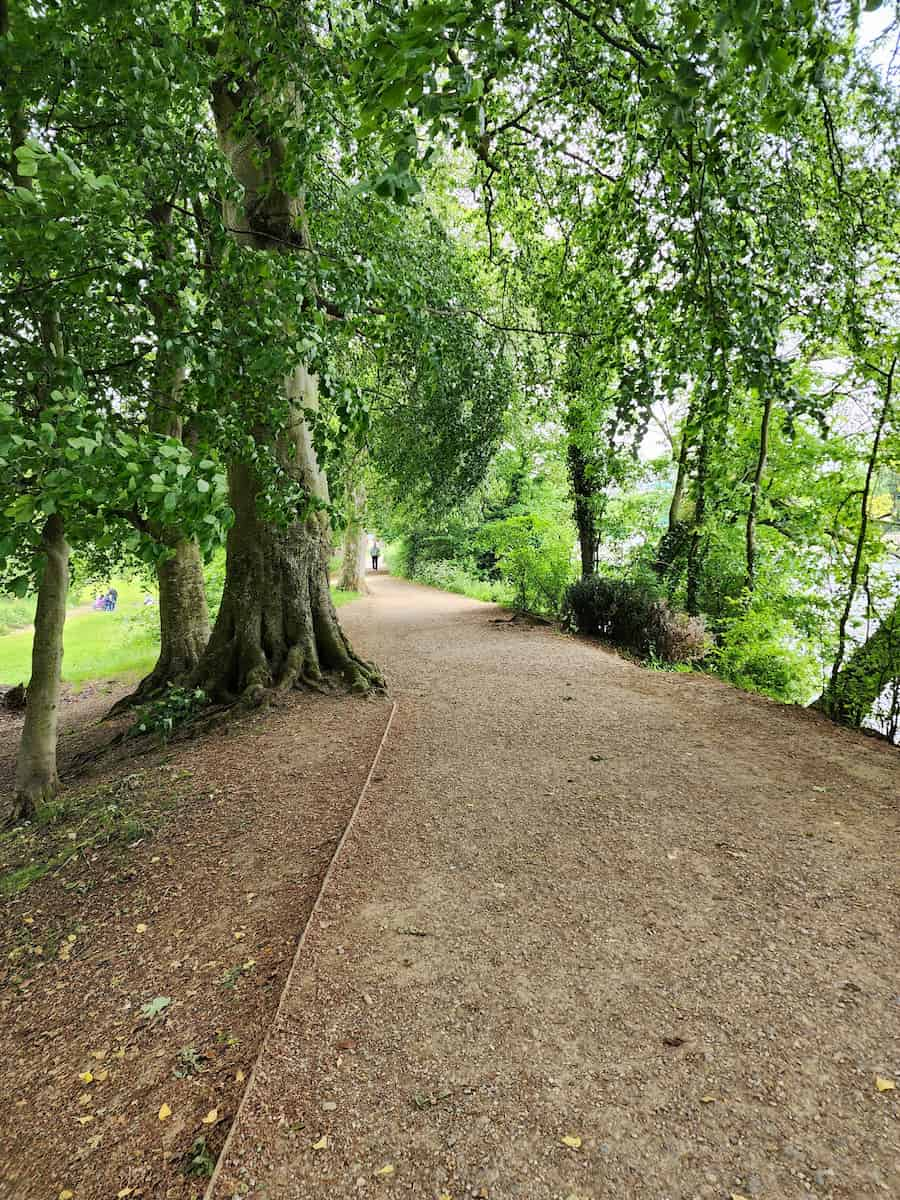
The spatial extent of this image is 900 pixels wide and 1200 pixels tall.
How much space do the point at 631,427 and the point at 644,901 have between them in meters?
2.34

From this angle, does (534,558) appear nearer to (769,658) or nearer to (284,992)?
(769,658)

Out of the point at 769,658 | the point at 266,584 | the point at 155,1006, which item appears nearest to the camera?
the point at 155,1006

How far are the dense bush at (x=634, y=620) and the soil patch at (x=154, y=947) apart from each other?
5.89 m

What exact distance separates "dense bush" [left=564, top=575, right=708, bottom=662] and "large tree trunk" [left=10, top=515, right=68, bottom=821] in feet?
25.4

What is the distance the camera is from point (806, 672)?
6.44m

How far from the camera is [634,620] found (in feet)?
33.1

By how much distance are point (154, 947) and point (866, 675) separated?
5802 millimetres

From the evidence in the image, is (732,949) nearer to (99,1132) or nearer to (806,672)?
(99,1132)

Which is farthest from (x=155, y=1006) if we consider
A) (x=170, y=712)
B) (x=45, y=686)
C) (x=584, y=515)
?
(x=584, y=515)

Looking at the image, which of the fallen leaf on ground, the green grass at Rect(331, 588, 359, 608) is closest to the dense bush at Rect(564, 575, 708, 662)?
the green grass at Rect(331, 588, 359, 608)

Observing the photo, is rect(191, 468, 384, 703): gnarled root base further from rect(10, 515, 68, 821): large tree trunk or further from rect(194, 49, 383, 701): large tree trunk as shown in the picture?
rect(10, 515, 68, 821): large tree trunk

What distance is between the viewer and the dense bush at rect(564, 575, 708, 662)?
31.3 feet

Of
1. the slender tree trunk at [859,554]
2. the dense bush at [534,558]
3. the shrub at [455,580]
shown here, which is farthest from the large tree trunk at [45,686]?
the shrub at [455,580]

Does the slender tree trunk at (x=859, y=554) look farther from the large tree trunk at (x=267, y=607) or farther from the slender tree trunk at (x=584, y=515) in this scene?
the slender tree trunk at (x=584, y=515)
